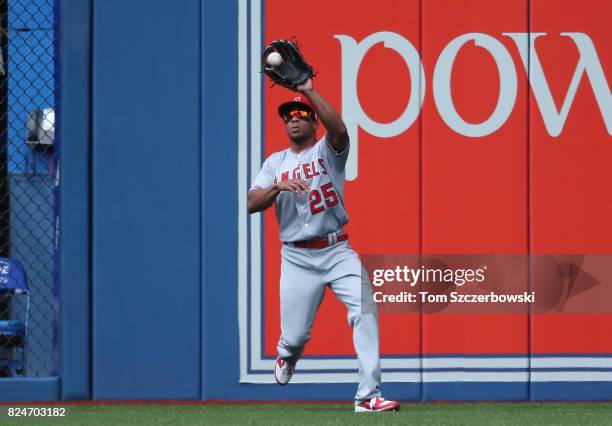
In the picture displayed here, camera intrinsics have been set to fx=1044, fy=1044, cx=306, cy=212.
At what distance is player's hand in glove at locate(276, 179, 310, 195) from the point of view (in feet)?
17.1

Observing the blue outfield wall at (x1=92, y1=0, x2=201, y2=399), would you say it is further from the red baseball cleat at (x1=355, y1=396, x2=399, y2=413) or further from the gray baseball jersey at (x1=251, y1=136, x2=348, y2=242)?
the red baseball cleat at (x1=355, y1=396, x2=399, y2=413)

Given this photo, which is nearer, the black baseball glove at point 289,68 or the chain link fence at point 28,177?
the black baseball glove at point 289,68

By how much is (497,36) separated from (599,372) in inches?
88.1

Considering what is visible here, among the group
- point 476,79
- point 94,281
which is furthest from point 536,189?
point 94,281

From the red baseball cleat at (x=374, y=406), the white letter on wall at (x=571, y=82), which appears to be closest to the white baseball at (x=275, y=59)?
the red baseball cleat at (x=374, y=406)

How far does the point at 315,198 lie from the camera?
18.4 feet

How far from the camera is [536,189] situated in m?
6.65

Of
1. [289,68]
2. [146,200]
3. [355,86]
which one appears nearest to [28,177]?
[146,200]

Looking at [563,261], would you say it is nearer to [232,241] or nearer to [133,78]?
[232,241]

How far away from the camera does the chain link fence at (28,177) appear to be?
704 centimetres

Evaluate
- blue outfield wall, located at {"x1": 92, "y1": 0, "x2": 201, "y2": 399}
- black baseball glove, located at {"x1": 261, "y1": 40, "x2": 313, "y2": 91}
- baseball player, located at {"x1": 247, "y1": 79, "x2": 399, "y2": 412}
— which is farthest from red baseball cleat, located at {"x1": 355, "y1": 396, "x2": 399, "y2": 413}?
black baseball glove, located at {"x1": 261, "y1": 40, "x2": 313, "y2": 91}

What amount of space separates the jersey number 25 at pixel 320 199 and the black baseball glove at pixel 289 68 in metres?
0.62

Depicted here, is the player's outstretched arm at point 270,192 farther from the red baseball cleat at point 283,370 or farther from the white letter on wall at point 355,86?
the white letter on wall at point 355,86

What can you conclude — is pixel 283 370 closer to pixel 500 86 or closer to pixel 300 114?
pixel 300 114
